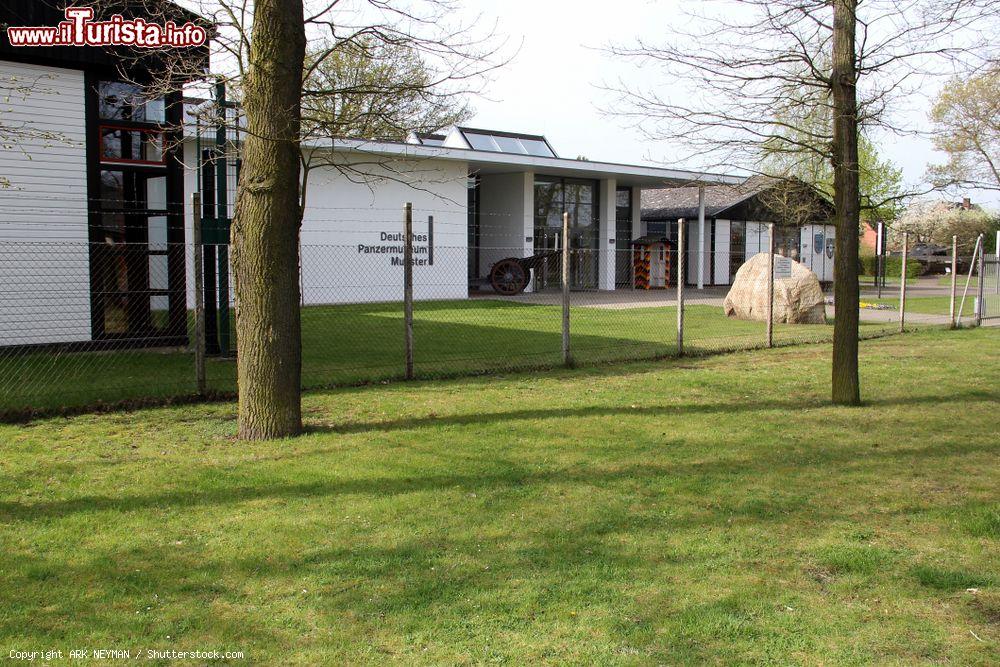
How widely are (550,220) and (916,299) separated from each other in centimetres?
1326

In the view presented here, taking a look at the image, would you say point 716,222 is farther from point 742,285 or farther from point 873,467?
point 873,467

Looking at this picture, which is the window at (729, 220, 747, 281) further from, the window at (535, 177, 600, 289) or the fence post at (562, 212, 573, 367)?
the fence post at (562, 212, 573, 367)

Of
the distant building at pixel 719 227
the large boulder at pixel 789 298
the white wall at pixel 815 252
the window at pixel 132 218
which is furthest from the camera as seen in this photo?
the white wall at pixel 815 252

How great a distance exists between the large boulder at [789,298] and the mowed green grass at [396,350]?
2.27 feet

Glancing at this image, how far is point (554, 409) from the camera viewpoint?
8.48 metres

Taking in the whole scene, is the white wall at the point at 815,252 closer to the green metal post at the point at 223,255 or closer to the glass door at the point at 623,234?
the glass door at the point at 623,234

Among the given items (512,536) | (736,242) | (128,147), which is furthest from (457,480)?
(736,242)

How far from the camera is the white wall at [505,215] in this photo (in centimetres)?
3181

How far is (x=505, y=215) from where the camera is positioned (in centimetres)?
3253

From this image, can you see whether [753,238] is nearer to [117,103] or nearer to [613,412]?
[117,103]

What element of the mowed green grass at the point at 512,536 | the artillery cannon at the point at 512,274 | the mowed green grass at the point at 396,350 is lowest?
the mowed green grass at the point at 512,536

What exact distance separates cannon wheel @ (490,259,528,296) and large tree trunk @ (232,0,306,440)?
886 inches

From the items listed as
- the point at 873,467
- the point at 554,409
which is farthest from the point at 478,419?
the point at 873,467

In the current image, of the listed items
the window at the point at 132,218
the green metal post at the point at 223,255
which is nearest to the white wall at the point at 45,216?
the window at the point at 132,218
